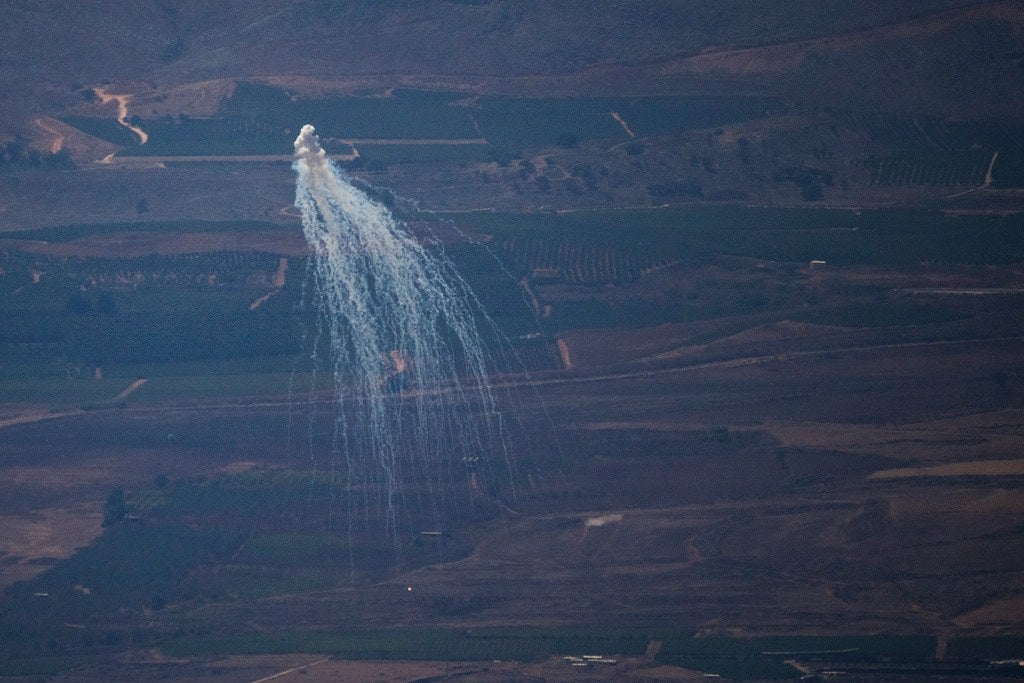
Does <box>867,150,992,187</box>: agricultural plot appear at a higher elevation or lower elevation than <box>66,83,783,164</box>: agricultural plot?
lower

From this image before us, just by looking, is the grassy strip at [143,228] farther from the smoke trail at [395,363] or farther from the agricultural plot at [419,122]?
the agricultural plot at [419,122]

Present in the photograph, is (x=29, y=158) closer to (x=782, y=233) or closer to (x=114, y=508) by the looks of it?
(x=114, y=508)

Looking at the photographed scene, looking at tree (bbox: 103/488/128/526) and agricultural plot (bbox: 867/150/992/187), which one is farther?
agricultural plot (bbox: 867/150/992/187)

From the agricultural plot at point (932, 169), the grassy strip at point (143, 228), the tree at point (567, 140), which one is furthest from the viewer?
the tree at point (567, 140)

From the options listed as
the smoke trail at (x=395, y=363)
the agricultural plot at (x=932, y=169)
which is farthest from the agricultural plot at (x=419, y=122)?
the smoke trail at (x=395, y=363)

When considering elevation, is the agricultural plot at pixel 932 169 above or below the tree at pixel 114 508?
above

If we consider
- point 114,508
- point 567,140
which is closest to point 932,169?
point 567,140

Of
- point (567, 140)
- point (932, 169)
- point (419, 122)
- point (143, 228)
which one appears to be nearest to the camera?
point (143, 228)

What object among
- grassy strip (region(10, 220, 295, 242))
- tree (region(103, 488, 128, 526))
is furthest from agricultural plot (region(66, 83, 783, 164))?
tree (region(103, 488, 128, 526))

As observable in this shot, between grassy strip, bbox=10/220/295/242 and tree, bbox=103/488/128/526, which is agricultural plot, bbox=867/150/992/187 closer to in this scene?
grassy strip, bbox=10/220/295/242

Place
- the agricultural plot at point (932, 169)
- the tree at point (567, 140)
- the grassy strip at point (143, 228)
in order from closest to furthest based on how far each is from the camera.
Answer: the grassy strip at point (143, 228) < the agricultural plot at point (932, 169) < the tree at point (567, 140)
